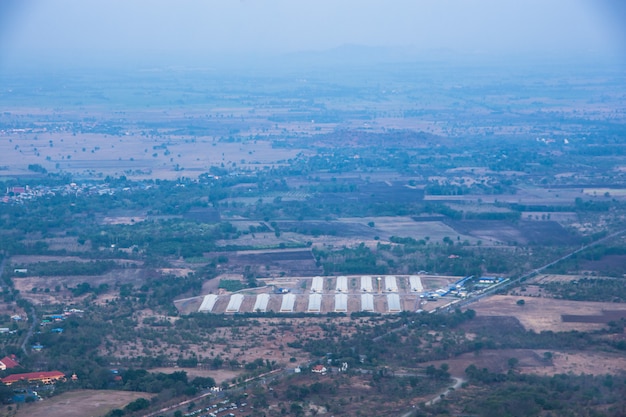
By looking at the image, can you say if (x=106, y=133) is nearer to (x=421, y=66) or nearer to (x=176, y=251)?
(x=176, y=251)

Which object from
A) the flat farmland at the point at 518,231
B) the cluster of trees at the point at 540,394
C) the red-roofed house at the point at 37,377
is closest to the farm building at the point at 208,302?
the red-roofed house at the point at 37,377

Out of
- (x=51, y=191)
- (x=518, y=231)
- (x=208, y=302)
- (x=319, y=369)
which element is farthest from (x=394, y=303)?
(x=51, y=191)

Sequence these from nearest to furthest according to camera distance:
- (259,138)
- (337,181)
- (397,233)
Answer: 1. (397,233)
2. (337,181)
3. (259,138)

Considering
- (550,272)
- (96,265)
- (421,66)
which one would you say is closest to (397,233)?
(550,272)

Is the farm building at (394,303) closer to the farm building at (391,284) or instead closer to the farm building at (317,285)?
the farm building at (391,284)

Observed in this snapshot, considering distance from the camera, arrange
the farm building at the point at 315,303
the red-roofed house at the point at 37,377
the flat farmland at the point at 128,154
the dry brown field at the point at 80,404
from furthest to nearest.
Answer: the flat farmland at the point at 128,154 < the farm building at the point at 315,303 < the red-roofed house at the point at 37,377 < the dry brown field at the point at 80,404
